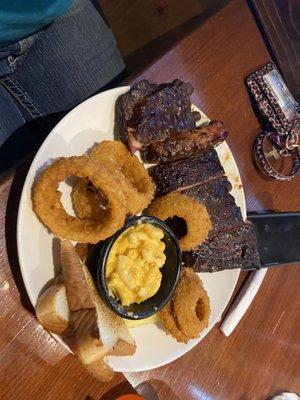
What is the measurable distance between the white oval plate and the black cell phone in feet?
0.53

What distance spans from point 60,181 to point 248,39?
130cm

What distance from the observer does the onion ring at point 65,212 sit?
1.56m

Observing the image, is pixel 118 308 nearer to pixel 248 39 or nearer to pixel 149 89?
pixel 149 89

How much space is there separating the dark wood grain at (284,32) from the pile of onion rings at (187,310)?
1.18 m

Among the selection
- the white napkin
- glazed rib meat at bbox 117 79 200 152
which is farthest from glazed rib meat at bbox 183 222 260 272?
glazed rib meat at bbox 117 79 200 152

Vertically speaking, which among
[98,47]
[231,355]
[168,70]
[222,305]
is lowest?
[231,355]

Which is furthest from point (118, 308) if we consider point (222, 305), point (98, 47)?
point (98, 47)

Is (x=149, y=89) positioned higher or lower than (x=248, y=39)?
higher

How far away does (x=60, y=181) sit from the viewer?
158 cm

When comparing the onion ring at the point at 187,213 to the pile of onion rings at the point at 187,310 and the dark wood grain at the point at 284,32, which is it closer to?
the pile of onion rings at the point at 187,310

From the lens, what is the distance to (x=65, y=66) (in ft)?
6.59

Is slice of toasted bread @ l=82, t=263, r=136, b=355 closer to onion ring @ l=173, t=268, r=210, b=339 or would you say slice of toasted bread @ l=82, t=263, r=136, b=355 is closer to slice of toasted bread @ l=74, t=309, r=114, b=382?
slice of toasted bread @ l=74, t=309, r=114, b=382

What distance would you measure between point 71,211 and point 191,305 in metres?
0.55

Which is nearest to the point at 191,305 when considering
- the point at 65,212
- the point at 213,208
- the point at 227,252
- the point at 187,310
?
the point at 187,310
